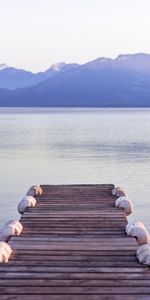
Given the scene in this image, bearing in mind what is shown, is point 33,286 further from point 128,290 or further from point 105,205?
point 105,205

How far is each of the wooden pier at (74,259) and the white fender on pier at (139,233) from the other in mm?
153

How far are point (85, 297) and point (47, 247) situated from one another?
2904mm

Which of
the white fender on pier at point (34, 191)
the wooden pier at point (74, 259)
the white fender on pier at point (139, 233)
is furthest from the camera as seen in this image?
the white fender on pier at point (34, 191)

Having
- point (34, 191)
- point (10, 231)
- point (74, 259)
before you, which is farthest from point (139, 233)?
point (34, 191)

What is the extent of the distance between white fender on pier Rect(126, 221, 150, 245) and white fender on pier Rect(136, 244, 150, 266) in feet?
4.12

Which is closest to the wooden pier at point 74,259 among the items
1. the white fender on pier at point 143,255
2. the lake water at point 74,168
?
the white fender on pier at point 143,255

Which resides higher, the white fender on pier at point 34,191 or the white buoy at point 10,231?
the white fender on pier at point 34,191

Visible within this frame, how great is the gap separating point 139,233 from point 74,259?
6.48ft

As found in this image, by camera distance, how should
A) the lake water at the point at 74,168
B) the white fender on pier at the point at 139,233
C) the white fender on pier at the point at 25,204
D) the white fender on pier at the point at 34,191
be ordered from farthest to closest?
1. the lake water at the point at 74,168
2. the white fender on pier at the point at 34,191
3. the white fender on pier at the point at 25,204
4. the white fender on pier at the point at 139,233

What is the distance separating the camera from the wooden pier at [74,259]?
8.90 metres

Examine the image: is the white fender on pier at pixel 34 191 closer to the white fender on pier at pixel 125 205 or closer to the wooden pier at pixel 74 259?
the wooden pier at pixel 74 259

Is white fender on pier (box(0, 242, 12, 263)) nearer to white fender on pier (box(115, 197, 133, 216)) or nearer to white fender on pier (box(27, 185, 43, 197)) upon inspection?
white fender on pier (box(115, 197, 133, 216))

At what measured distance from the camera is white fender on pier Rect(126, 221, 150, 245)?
475 inches

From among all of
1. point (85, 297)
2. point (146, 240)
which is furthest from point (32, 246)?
point (85, 297)
